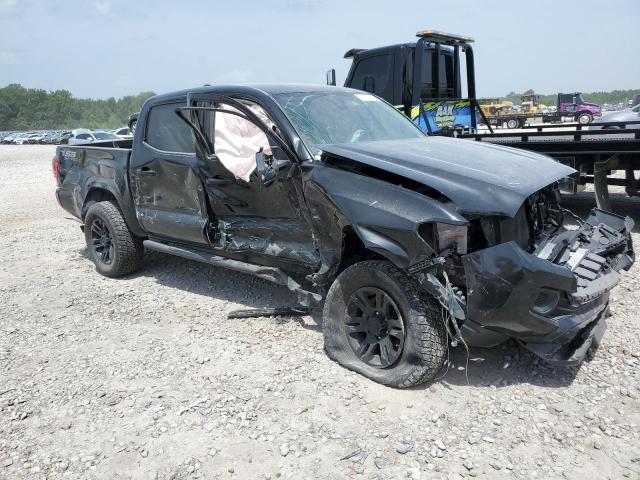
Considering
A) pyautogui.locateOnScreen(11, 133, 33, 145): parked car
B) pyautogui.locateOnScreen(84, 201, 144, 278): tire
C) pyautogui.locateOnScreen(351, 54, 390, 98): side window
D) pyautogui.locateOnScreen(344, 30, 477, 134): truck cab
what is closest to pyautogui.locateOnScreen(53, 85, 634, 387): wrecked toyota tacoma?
pyautogui.locateOnScreen(84, 201, 144, 278): tire

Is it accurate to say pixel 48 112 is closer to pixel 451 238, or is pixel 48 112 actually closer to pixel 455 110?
pixel 455 110

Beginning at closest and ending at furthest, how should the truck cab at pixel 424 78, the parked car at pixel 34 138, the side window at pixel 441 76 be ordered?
the truck cab at pixel 424 78, the side window at pixel 441 76, the parked car at pixel 34 138

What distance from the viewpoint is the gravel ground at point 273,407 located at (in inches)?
105

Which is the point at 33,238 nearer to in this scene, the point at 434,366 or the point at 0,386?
the point at 0,386

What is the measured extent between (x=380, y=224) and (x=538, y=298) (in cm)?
95

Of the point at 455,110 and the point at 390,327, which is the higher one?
the point at 455,110

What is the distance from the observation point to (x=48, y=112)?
120250 mm

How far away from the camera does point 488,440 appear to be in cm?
279

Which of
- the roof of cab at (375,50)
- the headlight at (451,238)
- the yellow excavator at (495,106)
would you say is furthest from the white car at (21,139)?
the headlight at (451,238)

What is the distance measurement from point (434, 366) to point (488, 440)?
507 millimetres

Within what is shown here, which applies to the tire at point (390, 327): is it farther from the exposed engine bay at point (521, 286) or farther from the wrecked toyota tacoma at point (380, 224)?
the exposed engine bay at point (521, 286)

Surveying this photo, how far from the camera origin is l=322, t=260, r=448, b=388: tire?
3117mm

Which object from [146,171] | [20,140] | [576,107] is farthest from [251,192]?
[20,140]

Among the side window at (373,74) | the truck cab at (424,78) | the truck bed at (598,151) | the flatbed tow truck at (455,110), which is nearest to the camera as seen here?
the truck bed at (598,151)
